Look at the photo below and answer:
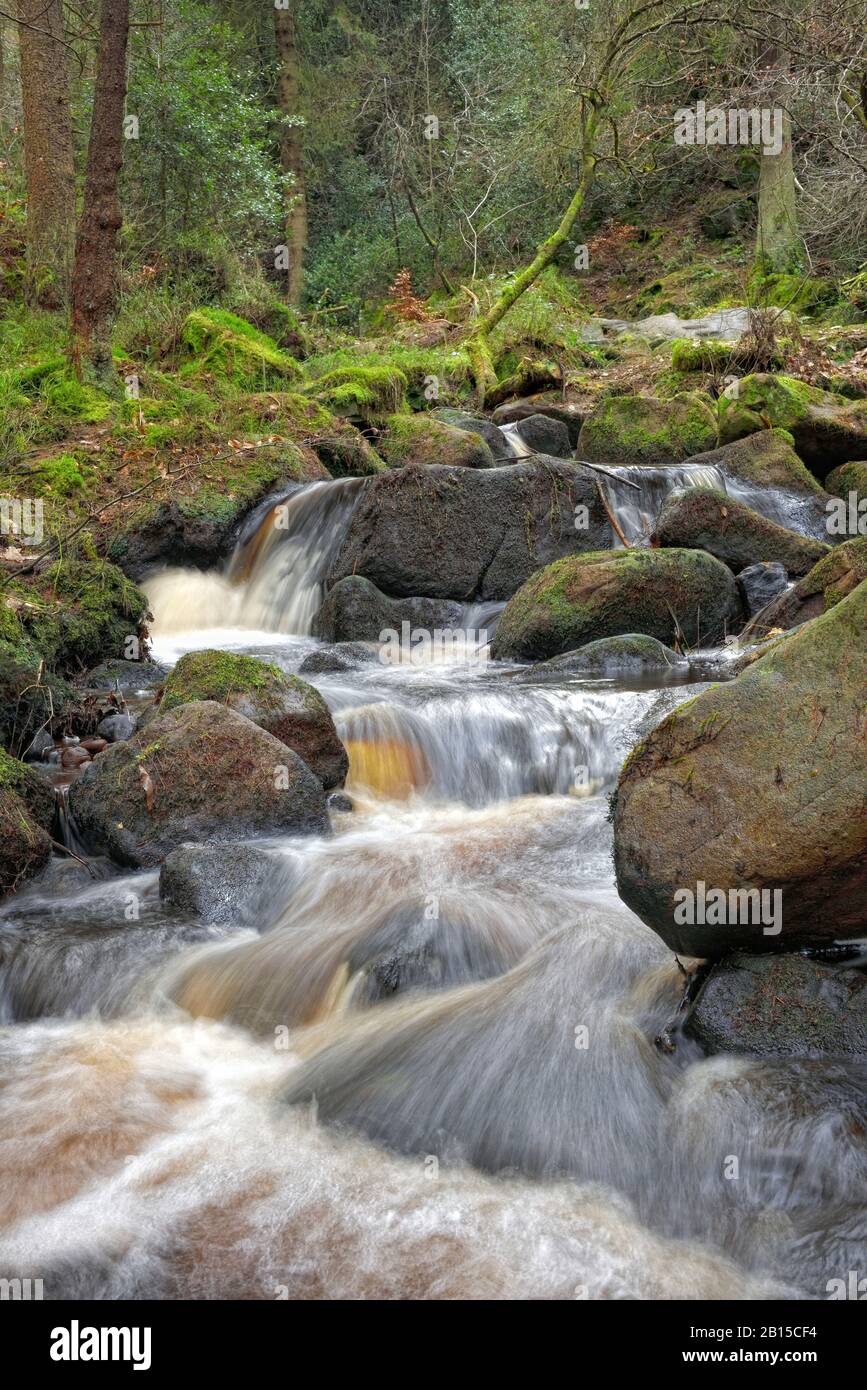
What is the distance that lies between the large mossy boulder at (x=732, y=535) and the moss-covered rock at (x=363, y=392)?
4.69 metres

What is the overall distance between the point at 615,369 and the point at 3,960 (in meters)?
15.9

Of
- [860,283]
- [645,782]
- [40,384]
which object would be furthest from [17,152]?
[645,782]

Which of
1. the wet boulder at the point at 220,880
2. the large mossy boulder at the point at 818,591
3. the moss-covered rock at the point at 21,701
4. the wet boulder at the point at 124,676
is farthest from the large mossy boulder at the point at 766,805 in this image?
the wet boulder at the point at 124,676

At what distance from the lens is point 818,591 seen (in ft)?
26.5

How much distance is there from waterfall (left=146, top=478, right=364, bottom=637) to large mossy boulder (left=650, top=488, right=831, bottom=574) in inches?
131

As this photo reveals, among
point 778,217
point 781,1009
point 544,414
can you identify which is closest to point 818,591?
point 781,1009

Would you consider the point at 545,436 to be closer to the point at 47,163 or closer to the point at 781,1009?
the point at 47,163

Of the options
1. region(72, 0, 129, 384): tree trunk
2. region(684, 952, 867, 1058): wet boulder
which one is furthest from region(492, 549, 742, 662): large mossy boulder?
region(72, 0, 129, 384): tree trunk

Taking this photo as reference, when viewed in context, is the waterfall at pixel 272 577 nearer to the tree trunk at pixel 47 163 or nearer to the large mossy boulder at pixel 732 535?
the large mossy boulder at pixel 732 535

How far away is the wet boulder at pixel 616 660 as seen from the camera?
333 inches

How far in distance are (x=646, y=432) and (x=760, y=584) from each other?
4.08m

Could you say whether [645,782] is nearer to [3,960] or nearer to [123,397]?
[3,960]

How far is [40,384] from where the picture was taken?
12.2 meters

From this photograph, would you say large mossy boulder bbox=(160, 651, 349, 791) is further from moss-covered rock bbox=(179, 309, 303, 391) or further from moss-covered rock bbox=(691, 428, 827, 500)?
moss-covered rock bbox=(179, 309, 303, 391)
